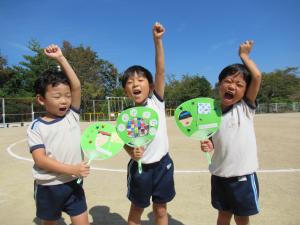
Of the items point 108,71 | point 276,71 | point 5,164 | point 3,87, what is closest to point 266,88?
point 276,71

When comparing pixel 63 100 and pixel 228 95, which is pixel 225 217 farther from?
pixel 63 100

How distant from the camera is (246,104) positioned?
2615 mm

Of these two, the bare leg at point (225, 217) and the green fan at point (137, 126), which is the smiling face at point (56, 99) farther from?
the bare leg at point (225, 217)

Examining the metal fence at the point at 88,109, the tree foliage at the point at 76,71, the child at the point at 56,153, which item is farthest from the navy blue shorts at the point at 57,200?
the tree foliage at the point at 76,71

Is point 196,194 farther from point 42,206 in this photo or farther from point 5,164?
point 5,164

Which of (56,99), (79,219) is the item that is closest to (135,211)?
(79,219)

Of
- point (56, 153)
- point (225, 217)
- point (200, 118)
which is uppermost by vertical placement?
point (200, 118)

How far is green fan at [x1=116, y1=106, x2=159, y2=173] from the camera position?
8.50 feet

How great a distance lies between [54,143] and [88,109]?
31869mm

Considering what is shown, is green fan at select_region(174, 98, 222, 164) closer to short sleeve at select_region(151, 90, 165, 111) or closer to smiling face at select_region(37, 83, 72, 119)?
short sleeve at select_region(151, 90, 165, 111)

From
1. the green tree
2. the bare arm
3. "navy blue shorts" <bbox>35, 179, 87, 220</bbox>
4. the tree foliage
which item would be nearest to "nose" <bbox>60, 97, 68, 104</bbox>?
the bare arm

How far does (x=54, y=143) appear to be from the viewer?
2.51 meters

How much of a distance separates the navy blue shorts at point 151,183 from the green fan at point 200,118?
0.42 meters

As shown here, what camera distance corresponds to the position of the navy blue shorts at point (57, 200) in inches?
99.0
